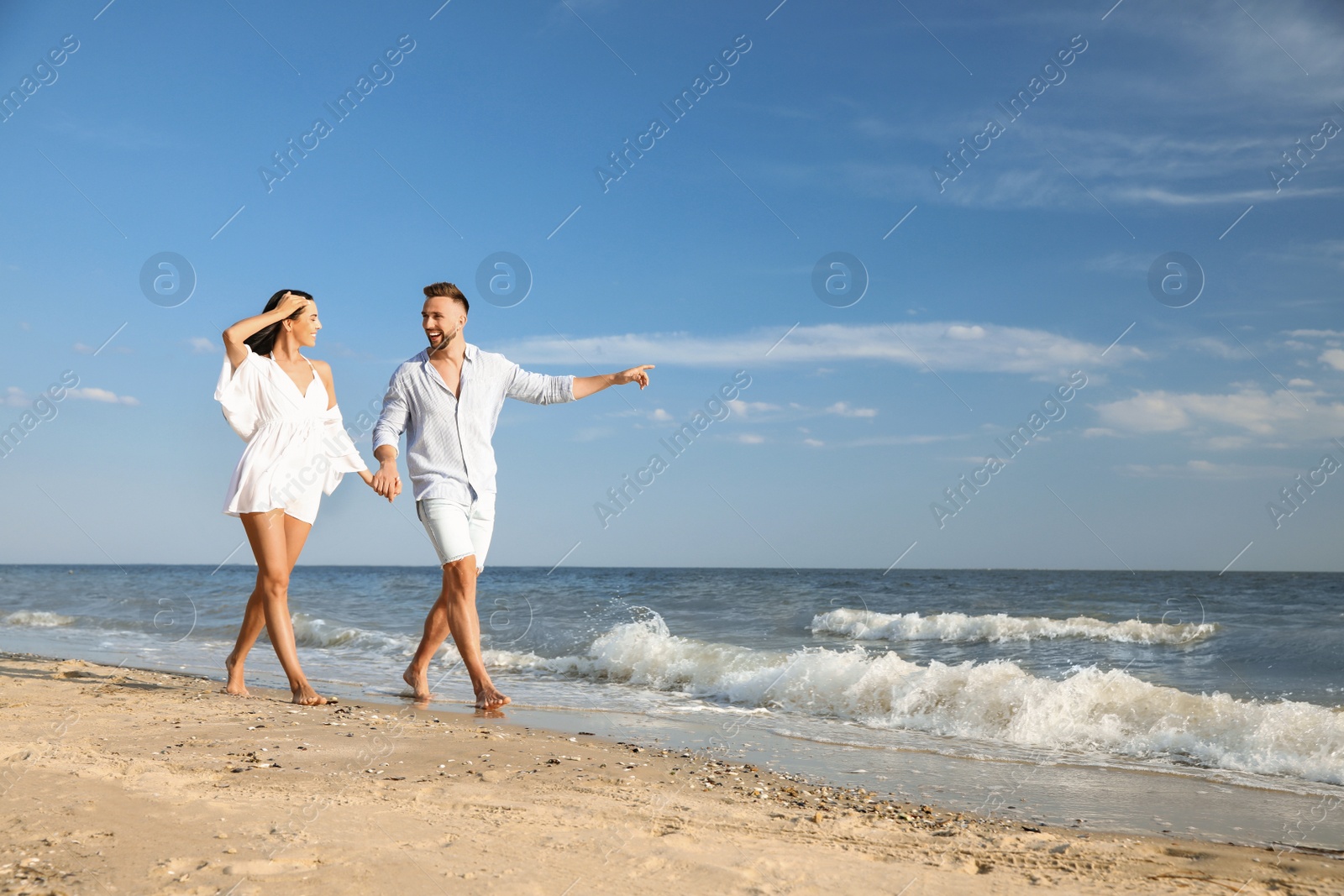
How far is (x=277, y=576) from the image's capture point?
5.00 meters

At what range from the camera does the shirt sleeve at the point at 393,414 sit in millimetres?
5074

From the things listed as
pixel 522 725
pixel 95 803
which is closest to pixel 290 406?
pixel 522 725

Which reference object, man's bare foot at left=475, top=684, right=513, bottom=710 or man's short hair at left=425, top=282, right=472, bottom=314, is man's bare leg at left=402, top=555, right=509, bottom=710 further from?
man's short hair at left=425, top=282, right=472, bottom=314

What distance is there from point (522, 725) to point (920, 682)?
3.08 metres

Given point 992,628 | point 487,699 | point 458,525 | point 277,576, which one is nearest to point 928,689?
point 487,699

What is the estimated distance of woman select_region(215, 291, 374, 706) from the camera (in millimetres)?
4949

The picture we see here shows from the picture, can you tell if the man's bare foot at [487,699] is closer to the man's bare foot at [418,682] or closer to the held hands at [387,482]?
the man's bare foot at [418,682]

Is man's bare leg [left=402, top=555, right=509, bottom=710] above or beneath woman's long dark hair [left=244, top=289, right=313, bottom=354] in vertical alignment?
beneath

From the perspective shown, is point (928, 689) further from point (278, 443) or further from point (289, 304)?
point (289, 304)

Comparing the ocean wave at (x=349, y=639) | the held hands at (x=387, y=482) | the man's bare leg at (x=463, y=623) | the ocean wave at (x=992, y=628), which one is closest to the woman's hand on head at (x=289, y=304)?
the held hands at (x=387, y=482)

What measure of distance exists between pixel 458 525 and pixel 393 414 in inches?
28.2

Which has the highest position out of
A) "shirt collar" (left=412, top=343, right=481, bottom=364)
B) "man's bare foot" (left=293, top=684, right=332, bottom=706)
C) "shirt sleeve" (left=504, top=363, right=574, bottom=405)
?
"shirt collar" (left=412, top=343, right=481, bottom=364)

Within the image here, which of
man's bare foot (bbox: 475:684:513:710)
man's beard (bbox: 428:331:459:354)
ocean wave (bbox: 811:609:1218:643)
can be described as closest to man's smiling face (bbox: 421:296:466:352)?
man's beard (bbox: 428:331:459:354)

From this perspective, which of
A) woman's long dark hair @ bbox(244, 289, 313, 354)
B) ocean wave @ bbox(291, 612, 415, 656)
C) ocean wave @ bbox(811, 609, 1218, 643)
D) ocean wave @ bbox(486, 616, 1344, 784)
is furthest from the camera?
ocean wave @ bbox(811, 609, 1218, 643)
